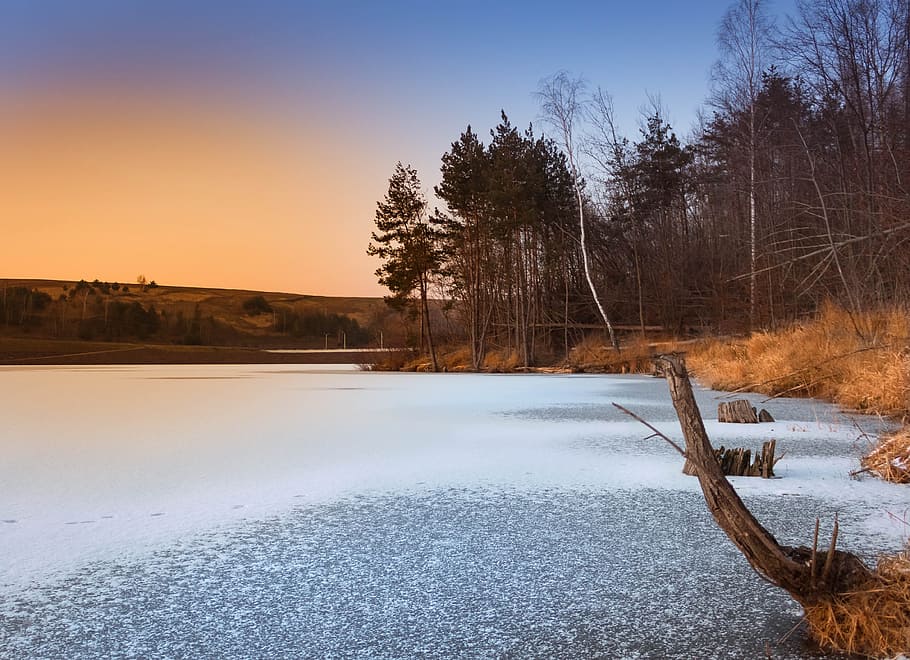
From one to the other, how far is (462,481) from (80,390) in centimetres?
967

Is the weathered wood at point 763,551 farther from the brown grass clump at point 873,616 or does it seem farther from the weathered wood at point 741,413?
the weathered wood at point 741,413

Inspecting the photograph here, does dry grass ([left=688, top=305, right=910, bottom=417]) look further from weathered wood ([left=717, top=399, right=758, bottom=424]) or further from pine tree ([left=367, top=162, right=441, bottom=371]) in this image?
pine tree ([left=367, top=162, right=441, bottom=371])

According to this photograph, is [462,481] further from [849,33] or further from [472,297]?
[472,297]

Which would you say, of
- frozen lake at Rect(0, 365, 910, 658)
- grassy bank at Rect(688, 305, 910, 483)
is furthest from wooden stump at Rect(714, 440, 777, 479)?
grassy bank at Rect(688, 305, 910, 483)

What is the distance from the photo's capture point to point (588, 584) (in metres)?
2.01

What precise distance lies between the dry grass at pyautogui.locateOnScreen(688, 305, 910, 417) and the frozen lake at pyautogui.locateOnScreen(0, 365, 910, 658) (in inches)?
31.6

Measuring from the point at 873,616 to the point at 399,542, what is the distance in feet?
4.83

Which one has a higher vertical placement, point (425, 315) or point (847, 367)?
point (425, 315)

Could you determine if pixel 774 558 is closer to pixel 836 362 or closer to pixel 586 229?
pixel 836 362

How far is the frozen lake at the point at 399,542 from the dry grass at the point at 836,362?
802 mm

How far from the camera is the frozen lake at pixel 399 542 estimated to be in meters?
1.65

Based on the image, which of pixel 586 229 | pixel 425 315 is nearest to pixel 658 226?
pixel 586 229

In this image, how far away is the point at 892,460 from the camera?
362cm

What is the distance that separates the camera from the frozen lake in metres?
1.65
